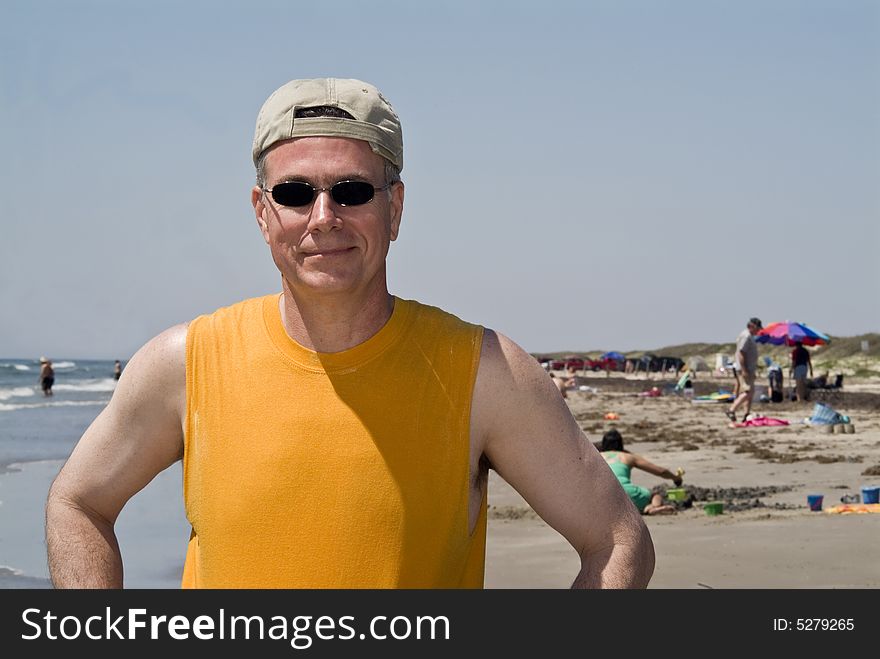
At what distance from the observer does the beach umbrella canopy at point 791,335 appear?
29578 millimetres

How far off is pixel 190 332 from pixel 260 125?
18.8 inches

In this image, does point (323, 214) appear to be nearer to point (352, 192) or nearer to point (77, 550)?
point (352, 192)

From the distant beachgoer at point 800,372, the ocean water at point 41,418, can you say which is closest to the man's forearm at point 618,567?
the ocean water at point 41,418

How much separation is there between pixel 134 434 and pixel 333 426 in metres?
0.46

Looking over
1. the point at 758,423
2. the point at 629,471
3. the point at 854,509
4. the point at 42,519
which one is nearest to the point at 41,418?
the point at 758,423

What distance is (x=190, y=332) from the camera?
2520 mm

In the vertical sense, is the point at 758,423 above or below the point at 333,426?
below

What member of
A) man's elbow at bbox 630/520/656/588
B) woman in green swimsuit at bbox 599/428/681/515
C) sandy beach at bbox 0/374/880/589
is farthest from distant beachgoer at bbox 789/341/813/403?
man's elbow at bbox 630/520/656/588

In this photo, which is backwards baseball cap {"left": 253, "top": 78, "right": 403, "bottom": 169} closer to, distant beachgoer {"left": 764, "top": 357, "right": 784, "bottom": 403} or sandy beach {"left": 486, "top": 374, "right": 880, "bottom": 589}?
sandy beach {"left": 486, "top": 374, "right": 880, "bottom": 589}

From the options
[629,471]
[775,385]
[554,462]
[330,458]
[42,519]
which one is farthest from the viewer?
[775,385]

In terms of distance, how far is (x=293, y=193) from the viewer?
8.00 feet

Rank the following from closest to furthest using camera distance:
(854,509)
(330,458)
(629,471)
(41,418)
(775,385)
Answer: (330,458), (854,509), (629,471), (775,385), (41,418)
